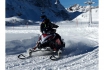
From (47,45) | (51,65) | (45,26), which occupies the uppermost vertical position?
(45,26)

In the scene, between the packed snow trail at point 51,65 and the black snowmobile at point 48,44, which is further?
the black snowmobile at point 48,44

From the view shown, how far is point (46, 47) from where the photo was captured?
806 cm

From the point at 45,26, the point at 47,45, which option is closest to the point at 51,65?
the point at 47,45

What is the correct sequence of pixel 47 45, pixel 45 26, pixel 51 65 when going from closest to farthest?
pixel 51 65 → pixel 45 26 → pixel 47 45

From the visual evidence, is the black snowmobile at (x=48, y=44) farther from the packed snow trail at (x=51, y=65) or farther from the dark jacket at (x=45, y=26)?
the packed snow trail at (x=51, y=65)

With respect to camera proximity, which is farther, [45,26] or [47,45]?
[47,45]

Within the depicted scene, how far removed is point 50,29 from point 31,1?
88.7 m

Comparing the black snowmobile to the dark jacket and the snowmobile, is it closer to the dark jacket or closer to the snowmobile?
the snowmobile

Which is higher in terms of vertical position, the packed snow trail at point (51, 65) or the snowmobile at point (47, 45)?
the snowmobile at point (47, 45)

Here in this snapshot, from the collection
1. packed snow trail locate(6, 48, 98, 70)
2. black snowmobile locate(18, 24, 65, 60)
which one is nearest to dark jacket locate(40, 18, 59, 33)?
black snowmobile locate(18, 24, 65, 60)

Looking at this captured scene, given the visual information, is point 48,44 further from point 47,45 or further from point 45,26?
point 45,26

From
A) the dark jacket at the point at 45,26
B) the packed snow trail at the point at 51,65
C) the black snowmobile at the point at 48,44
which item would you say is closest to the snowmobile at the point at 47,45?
the black snowmobile at the point at 48,44
